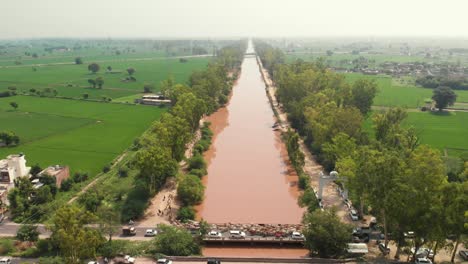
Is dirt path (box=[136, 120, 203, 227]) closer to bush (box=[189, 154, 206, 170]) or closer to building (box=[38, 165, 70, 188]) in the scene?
bush (box=[189, 154, 206, 170])

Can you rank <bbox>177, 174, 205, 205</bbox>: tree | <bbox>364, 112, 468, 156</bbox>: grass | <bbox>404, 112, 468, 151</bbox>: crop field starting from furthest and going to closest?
<bbox>404, 112, 468, 151</bbox>: crop field → <bbox>364, 112, 468, 156</bbox>: grass → <bbox>177, 174, 205, 205</bbox>: tree

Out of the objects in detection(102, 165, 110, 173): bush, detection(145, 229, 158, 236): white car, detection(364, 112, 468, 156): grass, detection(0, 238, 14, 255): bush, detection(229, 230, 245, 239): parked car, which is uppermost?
detection(364, 112, 468, 156): grass

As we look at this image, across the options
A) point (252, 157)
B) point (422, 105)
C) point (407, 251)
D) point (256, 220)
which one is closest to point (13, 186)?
point (256, 220)

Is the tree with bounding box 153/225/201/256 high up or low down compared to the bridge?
up

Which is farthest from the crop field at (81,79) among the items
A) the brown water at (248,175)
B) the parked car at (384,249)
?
the parked car at (384,249)

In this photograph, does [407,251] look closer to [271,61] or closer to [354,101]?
[354,101]

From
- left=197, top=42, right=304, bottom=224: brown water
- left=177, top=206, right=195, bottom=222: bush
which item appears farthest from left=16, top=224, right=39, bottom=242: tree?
left=197, top=42, right=304, bottom=224: brown water

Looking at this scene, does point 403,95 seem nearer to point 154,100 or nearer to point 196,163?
point 154,100
